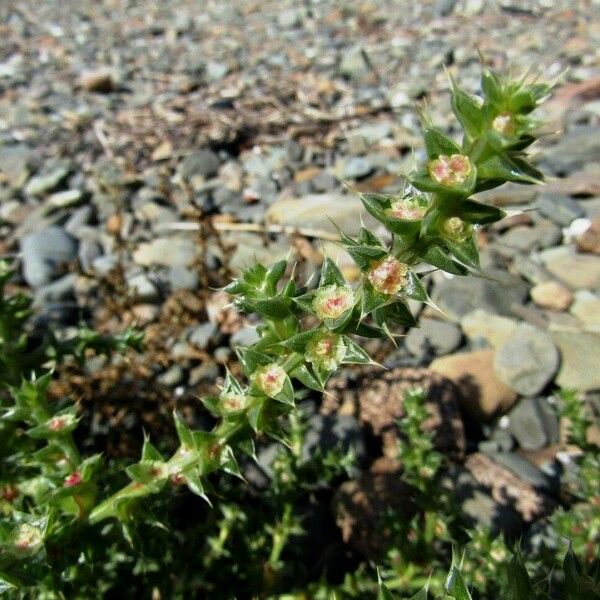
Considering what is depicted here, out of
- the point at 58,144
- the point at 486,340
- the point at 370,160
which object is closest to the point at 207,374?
the point at 486,340

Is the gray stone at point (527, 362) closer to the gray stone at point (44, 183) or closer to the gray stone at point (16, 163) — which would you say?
the gray stone at point (44, 183)

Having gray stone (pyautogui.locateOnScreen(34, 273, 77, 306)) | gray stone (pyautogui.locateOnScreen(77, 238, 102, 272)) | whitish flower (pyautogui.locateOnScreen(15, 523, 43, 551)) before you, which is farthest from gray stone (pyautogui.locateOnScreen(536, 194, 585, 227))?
whitish flower (pyautogui.locateOnScreen(15, 523, 43, 551))

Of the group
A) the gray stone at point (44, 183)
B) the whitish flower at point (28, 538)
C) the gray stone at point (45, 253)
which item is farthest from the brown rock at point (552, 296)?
the gray stone at point (44, 183)

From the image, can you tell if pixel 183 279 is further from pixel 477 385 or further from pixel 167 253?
pixel 477 385

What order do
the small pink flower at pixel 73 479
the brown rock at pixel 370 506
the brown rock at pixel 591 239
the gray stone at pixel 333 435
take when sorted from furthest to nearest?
the brown rock at pixel 591 239 < the gray stone at pixel 333 435 < the brown rock at pixel 370 506 < the small pink flower at pixel 73 479

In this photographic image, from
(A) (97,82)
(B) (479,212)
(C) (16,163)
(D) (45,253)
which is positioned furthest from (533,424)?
(A) (97,82)

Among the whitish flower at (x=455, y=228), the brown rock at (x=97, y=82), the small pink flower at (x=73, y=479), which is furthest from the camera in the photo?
the brown rock at (x=97, y=82)

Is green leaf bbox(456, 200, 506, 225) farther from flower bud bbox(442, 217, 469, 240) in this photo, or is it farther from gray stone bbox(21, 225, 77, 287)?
gray stone bbox(21, 225, 77, 287)
